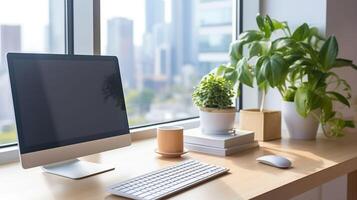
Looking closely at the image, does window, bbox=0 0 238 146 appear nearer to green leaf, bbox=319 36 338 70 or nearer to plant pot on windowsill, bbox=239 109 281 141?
plant pot on windowsill, bbox=239 109 281 141

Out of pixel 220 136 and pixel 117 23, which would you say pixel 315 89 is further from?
pixel 117 23

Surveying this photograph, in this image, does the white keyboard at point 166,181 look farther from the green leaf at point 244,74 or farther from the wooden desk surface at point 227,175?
the green leaf at point 244,74

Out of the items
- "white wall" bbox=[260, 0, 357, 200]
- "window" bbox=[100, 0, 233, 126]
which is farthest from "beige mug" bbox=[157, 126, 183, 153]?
"white wall" bbox=[260, 0, 357, 200]

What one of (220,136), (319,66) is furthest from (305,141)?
→ (220,136)

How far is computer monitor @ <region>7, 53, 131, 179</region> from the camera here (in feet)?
4.00

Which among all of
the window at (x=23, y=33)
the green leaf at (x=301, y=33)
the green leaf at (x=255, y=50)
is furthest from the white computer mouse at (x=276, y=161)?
the window at (x=23, y=33)

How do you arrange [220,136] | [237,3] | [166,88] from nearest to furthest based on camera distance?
[220,136] → [166,88] → [237,3]

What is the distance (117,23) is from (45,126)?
2.83 feet

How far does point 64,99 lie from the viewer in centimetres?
134

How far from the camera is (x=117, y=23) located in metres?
2.01

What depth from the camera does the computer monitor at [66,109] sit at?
1.22 m

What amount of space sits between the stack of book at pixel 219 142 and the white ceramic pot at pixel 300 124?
291 millimetres

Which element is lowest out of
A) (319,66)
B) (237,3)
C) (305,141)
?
(305,141)

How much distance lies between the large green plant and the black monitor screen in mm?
719
